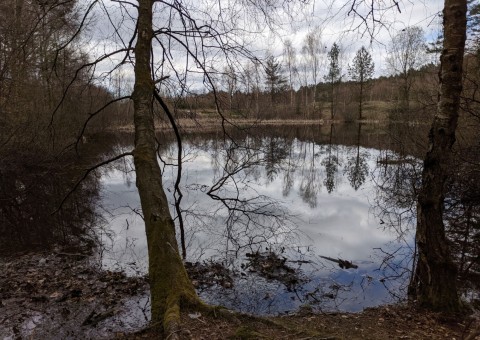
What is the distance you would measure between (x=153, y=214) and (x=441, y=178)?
3.15m

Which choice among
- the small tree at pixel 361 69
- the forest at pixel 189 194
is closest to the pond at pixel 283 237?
the forest at pixel 189 194

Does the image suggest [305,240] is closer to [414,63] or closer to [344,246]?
[344,246]

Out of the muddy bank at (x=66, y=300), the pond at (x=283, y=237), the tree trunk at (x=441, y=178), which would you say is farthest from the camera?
the pond at (x=283, y=237)

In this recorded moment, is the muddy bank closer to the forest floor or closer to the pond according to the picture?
the forest floor

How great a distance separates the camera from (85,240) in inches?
328

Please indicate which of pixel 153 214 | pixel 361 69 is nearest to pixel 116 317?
pixel 153 214

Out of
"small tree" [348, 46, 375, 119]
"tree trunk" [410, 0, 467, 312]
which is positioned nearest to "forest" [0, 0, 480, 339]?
"tree trunk" [410, 0, 467, 312]

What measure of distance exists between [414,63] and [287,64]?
18667 millimetres

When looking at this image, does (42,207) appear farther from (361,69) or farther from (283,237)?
(361,69)

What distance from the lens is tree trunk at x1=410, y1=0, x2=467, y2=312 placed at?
152 inches

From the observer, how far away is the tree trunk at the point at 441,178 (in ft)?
12.7

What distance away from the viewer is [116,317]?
4828 millimetres

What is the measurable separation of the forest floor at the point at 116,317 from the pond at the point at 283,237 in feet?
2.68

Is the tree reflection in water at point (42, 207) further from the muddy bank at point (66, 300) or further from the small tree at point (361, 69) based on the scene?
the small tree at point (361, 69)
